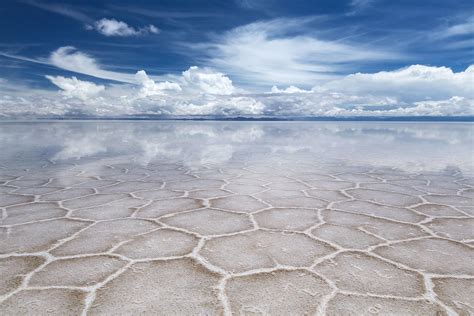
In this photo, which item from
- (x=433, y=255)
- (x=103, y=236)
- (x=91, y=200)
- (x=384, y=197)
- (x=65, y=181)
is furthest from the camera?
(x=65, y=181)

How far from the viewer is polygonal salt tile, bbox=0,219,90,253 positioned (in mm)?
2812

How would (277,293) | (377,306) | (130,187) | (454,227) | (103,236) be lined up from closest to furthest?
1. (377,306)
2. (277,293)
3. (103,236)
4. (454,227)
5. (130,187)

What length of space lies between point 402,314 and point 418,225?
5.81 ft

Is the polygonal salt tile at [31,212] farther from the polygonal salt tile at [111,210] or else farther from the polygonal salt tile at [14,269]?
the polygonal salt tile at [14,269]

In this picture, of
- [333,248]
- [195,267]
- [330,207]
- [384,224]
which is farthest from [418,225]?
[195,267]

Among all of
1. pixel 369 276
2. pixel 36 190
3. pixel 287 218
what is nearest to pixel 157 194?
pixel 36 190

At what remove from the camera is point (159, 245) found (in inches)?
112

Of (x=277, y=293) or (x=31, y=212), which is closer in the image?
(x=277, y=293)

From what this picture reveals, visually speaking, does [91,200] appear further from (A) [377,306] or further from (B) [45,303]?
(A) [377,306]

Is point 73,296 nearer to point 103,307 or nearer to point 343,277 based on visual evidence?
point 103,307

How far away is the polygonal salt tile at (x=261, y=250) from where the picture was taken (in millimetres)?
2543

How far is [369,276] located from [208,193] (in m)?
2.83

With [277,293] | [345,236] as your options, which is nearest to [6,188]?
[277,293]

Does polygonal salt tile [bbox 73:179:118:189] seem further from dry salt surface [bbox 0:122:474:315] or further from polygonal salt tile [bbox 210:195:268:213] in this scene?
polygonal salt tile [bbox 210:195:268:213]
